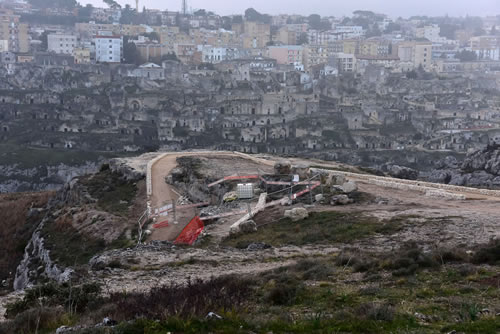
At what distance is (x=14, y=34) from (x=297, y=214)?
307 ft

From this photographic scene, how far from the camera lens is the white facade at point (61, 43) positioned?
318 ft

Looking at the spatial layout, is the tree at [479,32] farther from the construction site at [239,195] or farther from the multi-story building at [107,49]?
the construction site at [239,195]

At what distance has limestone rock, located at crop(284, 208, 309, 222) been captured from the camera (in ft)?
57.7

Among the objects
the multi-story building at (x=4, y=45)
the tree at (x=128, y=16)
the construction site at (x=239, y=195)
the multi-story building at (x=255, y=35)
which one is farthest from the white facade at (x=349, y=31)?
the construction site at (x=239, y=195)

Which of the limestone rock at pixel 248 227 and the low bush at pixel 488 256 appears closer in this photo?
the low bush at pixel 488 256

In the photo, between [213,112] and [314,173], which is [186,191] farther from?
[213,112]

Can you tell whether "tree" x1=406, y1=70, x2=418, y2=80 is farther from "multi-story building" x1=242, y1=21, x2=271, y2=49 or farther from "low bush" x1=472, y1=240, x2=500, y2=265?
"low bush" x1=472, y1=240, x2=500, y2=265

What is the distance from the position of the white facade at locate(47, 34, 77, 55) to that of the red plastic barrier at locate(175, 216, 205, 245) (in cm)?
8408

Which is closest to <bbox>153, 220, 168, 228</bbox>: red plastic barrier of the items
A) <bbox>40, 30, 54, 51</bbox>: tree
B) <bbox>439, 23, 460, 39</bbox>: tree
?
<bbox>40, 30, 54, 51</bbox>: tree

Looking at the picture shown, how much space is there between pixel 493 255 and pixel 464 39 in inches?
5691

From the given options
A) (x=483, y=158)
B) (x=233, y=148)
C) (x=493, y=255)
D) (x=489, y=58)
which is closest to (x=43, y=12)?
(x=233, y=148)

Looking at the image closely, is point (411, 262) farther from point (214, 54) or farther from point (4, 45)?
point (4, 45)

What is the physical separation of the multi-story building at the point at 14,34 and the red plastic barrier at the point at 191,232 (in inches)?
3504

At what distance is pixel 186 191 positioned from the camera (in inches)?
1041
